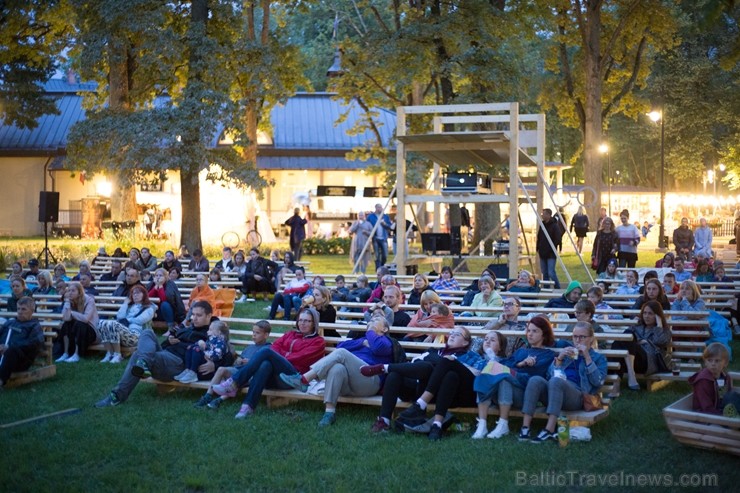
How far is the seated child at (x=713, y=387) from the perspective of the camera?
7.62 m

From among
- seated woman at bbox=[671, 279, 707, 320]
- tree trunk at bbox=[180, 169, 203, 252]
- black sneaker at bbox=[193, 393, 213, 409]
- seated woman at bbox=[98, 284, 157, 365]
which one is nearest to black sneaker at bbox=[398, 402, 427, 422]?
black sneaker at bbox=[193, 393, 213, 409]

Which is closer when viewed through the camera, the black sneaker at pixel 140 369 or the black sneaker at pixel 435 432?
the black sneaker at pixel 435 432

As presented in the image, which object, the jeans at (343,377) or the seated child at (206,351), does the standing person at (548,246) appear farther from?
the jeans at (343,377)

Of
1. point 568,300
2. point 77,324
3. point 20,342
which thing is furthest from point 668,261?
point 20,342

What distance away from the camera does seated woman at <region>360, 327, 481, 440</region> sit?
8289 mm

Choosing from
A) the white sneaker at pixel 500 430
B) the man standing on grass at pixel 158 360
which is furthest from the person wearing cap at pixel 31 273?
the white sneaker at pixel 500 430

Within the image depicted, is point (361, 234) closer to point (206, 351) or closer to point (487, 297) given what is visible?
point (487, 297)

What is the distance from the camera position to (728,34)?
4741 cm

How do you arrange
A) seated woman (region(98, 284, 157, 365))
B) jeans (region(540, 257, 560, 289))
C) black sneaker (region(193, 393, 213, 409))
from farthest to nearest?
jeans (region(540, 257, 560, 289)) → seated woman (region(98, 284, 157, 365)) → black sneaker (region(193, 393, 213, 409))

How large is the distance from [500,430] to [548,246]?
10691mm

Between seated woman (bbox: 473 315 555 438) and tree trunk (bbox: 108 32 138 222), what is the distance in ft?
58.2

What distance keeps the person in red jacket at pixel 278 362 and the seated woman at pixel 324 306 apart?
4.19ft

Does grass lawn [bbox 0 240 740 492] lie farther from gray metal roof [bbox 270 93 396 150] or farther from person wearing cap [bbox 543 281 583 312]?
gray metal roof [bbox 270 93 396 150]

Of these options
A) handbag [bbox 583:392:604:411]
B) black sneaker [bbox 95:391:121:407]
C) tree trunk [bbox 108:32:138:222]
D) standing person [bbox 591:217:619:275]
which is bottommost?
black sneaker [bbox 95:391:121:407]
